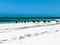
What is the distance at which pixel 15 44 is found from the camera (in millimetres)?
8461

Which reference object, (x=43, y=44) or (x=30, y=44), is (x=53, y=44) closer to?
(x=43, y=44)

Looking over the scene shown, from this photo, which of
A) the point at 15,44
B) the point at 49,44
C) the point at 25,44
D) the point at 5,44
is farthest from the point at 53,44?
the point at 5,44

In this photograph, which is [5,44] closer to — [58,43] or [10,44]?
[10,44]

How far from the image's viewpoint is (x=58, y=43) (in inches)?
333

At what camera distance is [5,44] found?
27.9 feet

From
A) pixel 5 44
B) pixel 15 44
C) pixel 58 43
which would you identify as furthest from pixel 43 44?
pixel 5 44

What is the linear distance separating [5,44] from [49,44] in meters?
2.37

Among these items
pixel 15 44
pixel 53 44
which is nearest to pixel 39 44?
pixel 53 44

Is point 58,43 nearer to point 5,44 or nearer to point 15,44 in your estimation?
point 15,44

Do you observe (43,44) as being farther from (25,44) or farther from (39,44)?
(25,44)

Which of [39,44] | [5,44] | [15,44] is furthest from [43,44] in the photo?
[5,44]

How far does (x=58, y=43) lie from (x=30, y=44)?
153 centimetres

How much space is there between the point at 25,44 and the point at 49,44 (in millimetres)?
1268

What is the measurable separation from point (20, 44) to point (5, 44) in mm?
836
